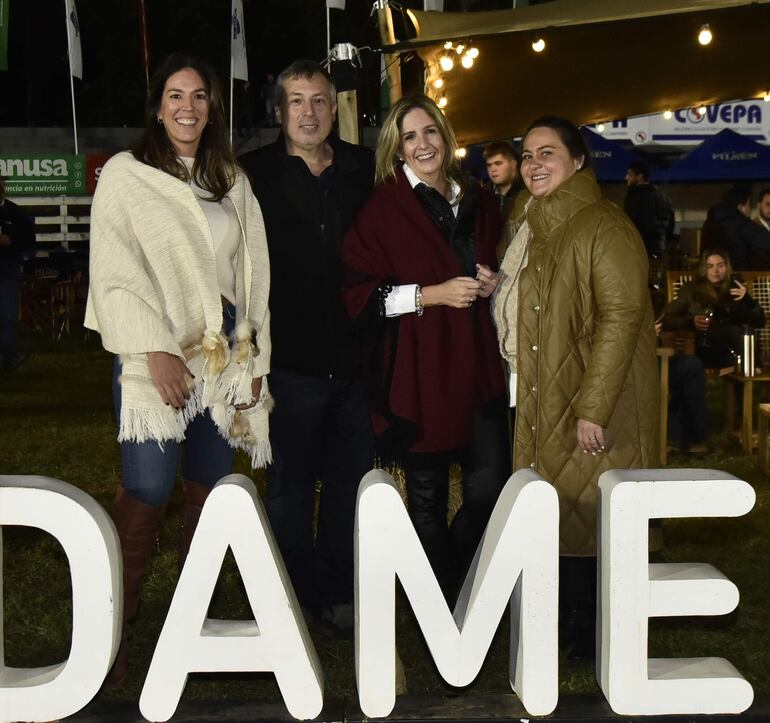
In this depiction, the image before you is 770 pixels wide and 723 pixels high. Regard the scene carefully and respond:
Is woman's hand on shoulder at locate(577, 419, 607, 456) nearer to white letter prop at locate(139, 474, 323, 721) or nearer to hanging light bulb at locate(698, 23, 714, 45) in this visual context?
white letter prop at locate(139, 474, 323, 721)

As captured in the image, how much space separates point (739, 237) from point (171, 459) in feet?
25.0

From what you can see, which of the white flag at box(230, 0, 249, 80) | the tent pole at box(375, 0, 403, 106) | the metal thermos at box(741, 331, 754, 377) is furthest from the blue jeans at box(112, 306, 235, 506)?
the white flag at box(230, 0, 249, 80)

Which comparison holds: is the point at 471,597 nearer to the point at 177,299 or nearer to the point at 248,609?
the point at 177,299

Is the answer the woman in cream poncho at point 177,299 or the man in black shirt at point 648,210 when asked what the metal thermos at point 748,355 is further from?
the woman in cream poncho at point 177,299

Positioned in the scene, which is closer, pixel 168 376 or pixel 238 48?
pixel 168 376

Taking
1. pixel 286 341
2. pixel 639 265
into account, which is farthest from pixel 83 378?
pixel 639 265

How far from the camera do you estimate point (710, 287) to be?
7.20 meters

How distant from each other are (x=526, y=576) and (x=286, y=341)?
1.19 metres

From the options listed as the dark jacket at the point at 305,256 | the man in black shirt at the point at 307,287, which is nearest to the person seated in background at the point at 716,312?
the man in black shirt at the point at 307,287

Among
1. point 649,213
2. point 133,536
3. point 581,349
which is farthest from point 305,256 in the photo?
point 649,213

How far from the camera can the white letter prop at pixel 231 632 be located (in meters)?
3.02

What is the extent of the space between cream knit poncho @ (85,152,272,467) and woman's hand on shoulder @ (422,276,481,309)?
0.66 m

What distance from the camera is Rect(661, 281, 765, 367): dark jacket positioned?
7199 millimetres

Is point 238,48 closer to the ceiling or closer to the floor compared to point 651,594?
closer to the ceiling
